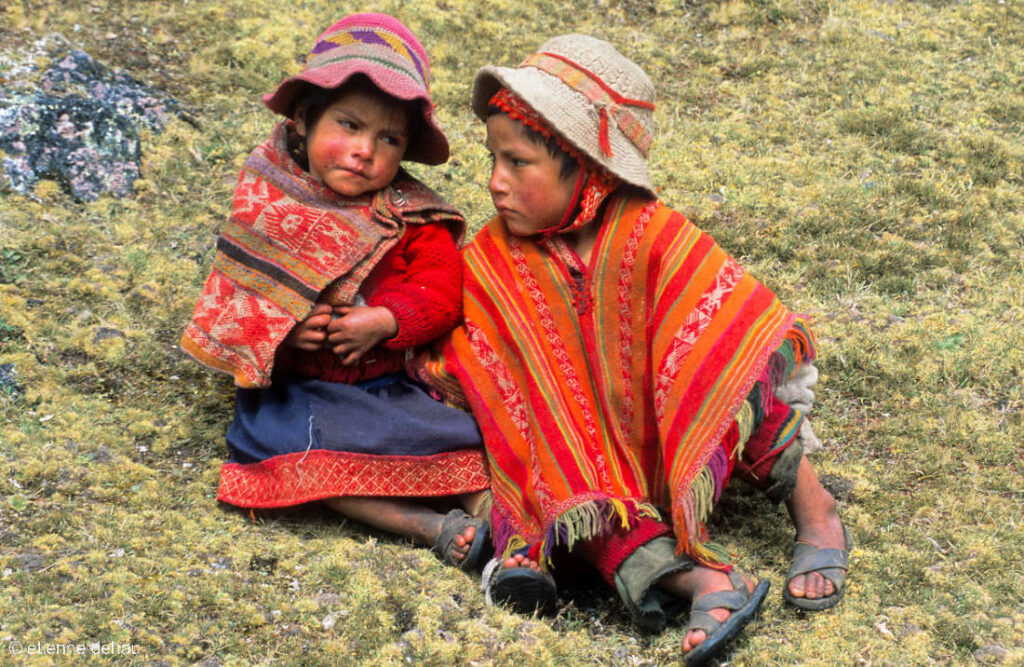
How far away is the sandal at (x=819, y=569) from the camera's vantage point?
292cm

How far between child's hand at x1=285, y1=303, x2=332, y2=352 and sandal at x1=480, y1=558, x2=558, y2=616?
902 mm

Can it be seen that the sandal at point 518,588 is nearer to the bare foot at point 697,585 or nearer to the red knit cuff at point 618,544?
the red knit cuff at point 618,544

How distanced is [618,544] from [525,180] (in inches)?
45.0

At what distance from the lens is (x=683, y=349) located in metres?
2.96

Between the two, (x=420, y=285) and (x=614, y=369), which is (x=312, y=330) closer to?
(x=420, y=285)

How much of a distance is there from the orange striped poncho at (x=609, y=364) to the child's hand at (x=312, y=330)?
359 millimetres

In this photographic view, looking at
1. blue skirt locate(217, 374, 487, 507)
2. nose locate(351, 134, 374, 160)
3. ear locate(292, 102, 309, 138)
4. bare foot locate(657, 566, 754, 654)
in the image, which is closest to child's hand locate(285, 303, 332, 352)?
blue skirt locate(217, 374, 487, 507)

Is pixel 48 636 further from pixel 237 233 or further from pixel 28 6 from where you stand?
pixel 28 6

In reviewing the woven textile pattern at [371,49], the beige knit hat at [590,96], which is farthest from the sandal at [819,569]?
the woven textile pattern at [371,49]

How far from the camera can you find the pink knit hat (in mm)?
3105

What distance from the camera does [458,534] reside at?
3.13 meters

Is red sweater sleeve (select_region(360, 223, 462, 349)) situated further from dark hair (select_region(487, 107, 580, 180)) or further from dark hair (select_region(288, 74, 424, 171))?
dark hair (select_region(487, 107, 580, 180))

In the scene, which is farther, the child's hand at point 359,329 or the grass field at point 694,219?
the child's hand at point 359,329

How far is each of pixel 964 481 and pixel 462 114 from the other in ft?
10.0
